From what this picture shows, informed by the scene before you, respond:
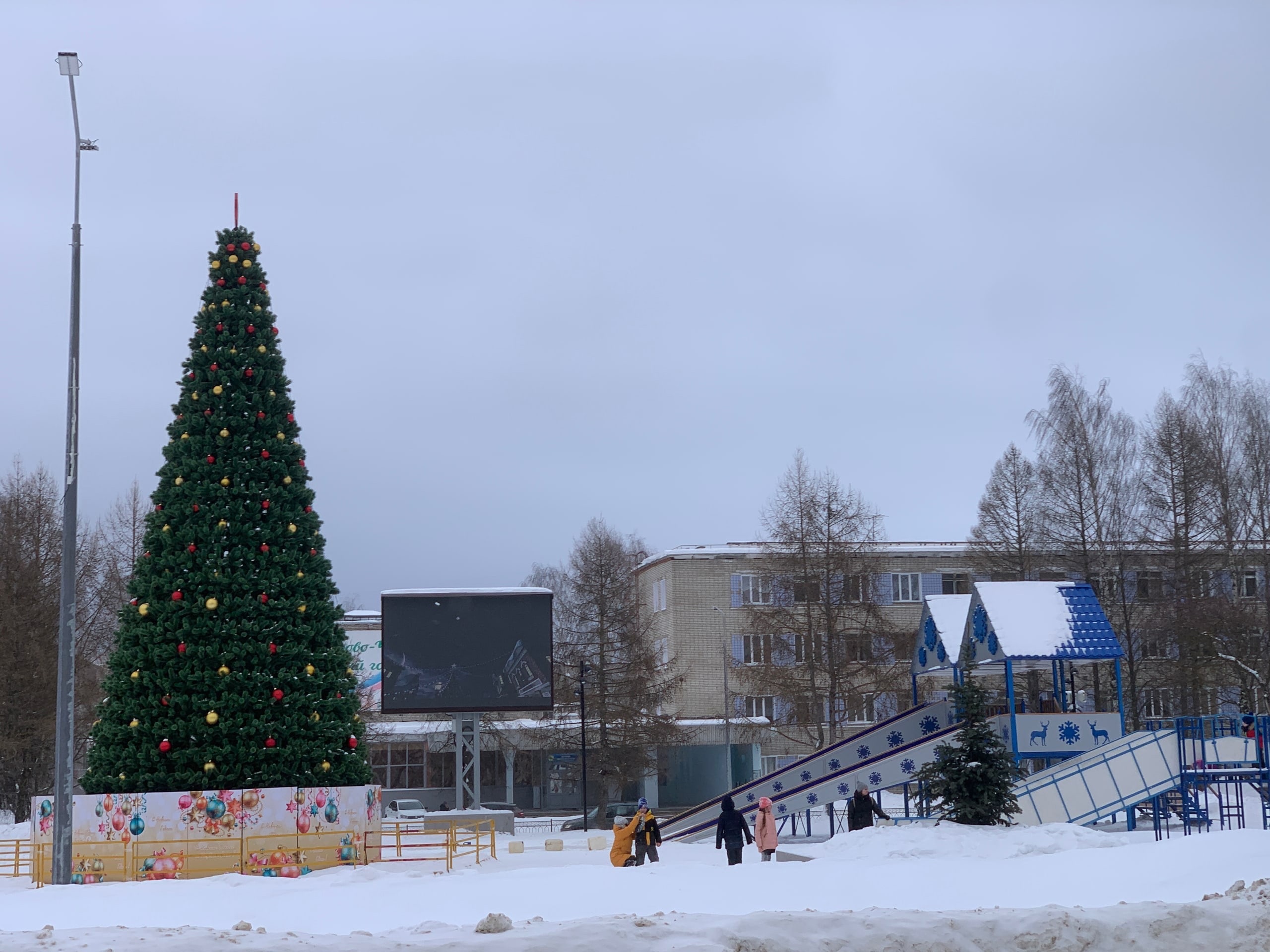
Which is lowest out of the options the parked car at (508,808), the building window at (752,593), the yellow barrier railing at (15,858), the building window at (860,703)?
the parked car at (508,808)

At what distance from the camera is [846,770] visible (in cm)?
2886

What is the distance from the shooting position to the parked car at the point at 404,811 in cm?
3462

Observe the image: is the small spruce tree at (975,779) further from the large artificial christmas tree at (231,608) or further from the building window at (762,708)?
the building window at (762,708)

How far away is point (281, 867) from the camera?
66.0ft

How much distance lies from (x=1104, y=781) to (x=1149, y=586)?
24651mm

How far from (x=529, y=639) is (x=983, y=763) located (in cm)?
1655

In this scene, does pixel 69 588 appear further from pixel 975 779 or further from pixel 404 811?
pixel 404 811

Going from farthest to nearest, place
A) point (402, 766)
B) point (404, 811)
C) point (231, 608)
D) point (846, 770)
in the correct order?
point (402, 766)
point (404, 811)
point (846, 770)
point (231, 608)

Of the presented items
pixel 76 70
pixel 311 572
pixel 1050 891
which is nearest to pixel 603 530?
pixel 311 572

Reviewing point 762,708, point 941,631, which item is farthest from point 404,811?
point 762,708

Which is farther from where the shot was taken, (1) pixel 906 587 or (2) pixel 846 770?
(1) pixel 906 587

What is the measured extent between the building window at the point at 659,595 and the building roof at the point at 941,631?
25.3 metres

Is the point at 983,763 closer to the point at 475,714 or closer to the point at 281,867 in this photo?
the point at 281,867

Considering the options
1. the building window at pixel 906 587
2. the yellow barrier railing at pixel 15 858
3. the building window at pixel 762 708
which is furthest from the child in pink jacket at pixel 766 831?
the building window at pixel 906 587
